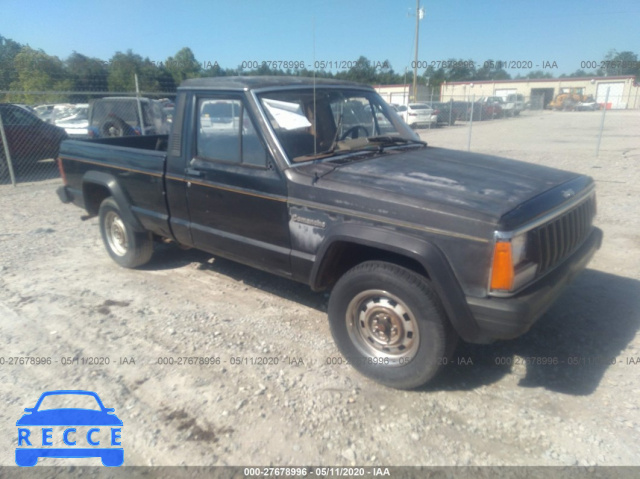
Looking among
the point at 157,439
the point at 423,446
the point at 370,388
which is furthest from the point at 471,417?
the point at 157,439

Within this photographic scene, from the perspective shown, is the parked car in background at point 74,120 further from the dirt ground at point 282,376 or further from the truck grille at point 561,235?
the truck grille at point 561,235

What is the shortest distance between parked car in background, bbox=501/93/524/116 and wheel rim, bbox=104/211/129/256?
32.2m

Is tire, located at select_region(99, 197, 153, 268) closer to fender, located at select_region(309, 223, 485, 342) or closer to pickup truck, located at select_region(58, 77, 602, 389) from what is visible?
pickup truck, located at select_region(58, 77, 602, 389)

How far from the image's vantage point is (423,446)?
103 inches

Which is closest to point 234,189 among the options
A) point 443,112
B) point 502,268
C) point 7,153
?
point 502,268

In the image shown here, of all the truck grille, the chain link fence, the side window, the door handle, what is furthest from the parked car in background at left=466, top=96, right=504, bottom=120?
the door handle

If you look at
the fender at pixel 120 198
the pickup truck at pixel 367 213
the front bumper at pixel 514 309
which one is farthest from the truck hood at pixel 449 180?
the fender at pixel 120 198

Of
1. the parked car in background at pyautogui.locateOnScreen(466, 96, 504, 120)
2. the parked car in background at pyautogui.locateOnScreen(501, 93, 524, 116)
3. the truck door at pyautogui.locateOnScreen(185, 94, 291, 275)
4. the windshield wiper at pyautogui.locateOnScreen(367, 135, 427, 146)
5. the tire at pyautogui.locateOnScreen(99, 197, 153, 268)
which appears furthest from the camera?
the parked car in background at pyautogui.locateOnScreen(501, 93, 524, 116)

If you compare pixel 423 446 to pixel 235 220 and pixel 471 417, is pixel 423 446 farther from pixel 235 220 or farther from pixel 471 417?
pixel 235 220

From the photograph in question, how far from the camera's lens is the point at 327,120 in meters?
4.05

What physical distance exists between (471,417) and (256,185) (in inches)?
85.9

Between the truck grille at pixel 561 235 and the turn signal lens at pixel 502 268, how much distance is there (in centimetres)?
31

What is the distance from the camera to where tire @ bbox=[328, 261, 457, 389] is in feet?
9.34

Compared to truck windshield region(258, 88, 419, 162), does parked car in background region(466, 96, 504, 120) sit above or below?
below
